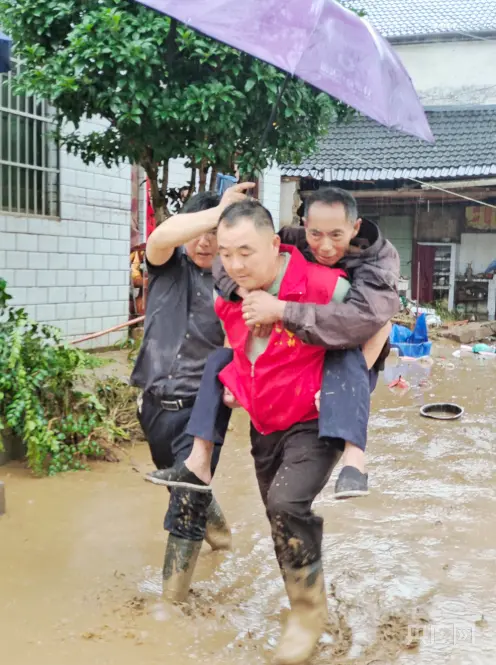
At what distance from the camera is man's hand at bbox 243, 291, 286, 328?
2740mm

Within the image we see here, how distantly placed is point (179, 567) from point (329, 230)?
1616 mm

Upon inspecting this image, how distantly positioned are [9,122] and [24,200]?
83 centimetres

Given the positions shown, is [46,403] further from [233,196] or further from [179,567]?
[233,196]

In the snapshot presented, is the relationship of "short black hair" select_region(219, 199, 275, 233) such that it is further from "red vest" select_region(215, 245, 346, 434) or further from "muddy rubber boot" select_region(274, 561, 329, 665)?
"muddy rubber boot" select_region(274, 561, 329, 665)

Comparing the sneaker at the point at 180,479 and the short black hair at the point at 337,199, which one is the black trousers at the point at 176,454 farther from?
the short black hair at the point at 337,199

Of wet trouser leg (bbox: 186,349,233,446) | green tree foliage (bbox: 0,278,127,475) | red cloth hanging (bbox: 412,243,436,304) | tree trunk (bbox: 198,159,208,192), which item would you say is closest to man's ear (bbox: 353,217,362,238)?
wet trouser leg (bbox: 186,349,233,446)

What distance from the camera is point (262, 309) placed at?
275 cm

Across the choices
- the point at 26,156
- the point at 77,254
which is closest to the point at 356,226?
the point at 26,156

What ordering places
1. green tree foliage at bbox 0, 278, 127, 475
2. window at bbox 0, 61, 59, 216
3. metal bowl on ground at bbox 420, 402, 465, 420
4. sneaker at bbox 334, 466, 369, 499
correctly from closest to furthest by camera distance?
sneaker at bbox 334, 466, 369, 499
green tree foliage at bbox 0, 278, 127, 475
metal bowl on ground at bbox 420, 402, 465, 420
window at bbox 0, 61, 59, 216

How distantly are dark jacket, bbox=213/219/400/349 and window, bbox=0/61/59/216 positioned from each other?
224 inches

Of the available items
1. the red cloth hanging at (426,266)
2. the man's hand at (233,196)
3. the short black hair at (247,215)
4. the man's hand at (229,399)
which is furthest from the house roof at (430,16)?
the man's hand at (229,399)

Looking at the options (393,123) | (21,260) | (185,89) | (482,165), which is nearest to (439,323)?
(482,165)

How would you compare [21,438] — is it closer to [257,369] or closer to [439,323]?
[257,369]

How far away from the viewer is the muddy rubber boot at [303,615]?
9.41 feet
